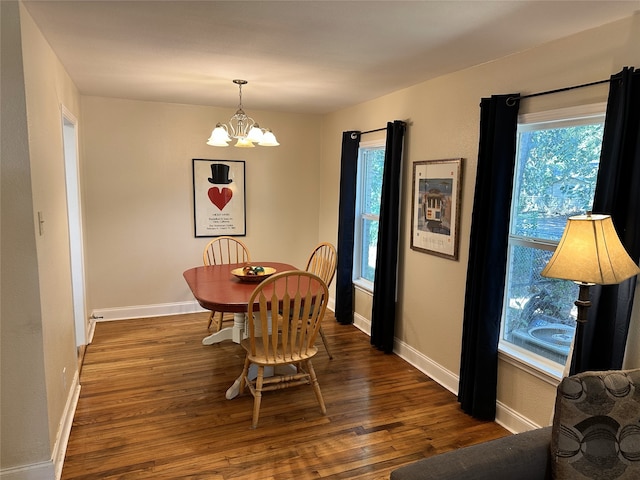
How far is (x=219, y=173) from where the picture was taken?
15.6 ft

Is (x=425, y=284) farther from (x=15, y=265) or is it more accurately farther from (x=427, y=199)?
(x=15, y=265)

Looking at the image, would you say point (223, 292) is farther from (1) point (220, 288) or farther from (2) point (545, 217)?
(2) point (545, 217)

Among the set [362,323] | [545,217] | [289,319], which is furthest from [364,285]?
[545,217]

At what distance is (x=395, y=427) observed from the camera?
2.67 m

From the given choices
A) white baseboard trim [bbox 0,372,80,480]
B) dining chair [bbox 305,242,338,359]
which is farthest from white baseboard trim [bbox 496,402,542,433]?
white baseboard trim [bbox 0,372,80,480]

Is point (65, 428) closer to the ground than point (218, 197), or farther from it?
closer to the ground

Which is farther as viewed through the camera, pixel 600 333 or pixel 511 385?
pixel 511 385

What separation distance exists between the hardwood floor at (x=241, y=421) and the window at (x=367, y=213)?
42.2 inches

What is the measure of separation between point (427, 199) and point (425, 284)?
68cm

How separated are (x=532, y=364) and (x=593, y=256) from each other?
110 cm

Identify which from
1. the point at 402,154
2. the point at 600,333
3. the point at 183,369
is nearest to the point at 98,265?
the point at 183,369

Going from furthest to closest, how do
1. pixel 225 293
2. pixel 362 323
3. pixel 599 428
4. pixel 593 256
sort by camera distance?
pixel 362 323 → pixel 225 293 → pixel 593 256 → pixel 599 428

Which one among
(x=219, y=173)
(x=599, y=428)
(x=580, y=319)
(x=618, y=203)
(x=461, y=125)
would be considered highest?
(x=461, y=125)

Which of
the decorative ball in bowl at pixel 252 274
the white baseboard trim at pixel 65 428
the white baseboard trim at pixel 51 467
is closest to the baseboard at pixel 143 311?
the white baseboard trim at pixel 65 428
